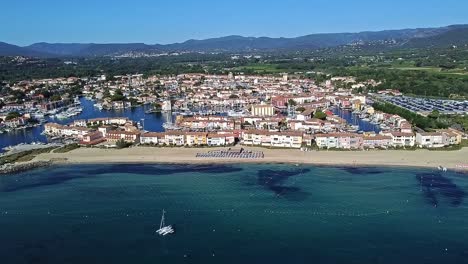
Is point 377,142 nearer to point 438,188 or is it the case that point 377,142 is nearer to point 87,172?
point 438,188

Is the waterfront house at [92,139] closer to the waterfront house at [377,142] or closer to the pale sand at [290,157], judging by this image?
the pale sand at [290,157]

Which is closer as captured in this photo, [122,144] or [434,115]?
[122,144]

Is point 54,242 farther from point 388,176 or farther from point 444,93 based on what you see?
point 444,93

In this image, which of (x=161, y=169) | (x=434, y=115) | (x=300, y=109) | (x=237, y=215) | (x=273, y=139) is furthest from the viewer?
(x=300, y=109)

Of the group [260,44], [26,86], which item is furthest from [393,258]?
[260,44]

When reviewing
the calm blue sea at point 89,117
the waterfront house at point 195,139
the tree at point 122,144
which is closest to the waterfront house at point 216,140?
the waterfront house at point 195,139

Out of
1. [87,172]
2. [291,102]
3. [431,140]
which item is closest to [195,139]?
[87,172]
